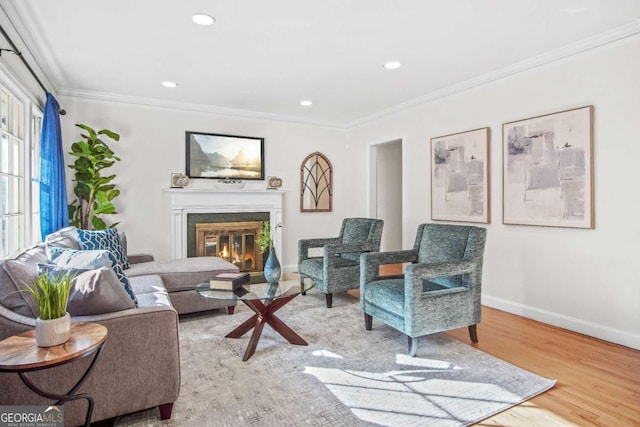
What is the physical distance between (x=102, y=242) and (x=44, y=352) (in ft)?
6.98

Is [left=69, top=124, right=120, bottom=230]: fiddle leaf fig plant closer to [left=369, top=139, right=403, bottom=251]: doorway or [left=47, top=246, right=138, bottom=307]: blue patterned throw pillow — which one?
[left=47, top=246, right=138, bottom=307]: blue patterned throw pillow

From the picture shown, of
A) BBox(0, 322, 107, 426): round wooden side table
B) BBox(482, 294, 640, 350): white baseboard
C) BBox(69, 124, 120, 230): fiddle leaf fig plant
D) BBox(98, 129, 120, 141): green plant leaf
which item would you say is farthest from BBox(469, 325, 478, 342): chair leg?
BBox(98, 129, 120, 141): green plant leaf

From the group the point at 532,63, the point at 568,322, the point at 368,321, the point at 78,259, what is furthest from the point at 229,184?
the point at 568,322

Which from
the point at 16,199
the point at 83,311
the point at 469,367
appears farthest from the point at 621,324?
the point at 16,199

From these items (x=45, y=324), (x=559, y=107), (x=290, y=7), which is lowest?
(x=45, y=324)

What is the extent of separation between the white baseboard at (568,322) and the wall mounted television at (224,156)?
3.51 meters

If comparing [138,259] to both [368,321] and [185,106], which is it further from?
[368,321]

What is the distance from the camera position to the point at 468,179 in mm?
4105

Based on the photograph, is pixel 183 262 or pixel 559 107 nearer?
pixel 559 107

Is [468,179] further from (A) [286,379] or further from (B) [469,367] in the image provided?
(A) [286,379]

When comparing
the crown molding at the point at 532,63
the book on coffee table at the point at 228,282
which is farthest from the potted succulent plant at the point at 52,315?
the crown molding at the point at 532,63

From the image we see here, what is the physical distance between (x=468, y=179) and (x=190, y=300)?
314 cm

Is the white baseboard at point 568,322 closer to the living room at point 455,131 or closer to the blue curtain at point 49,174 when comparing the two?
the living room at point 455,131

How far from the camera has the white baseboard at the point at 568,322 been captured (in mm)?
2871
